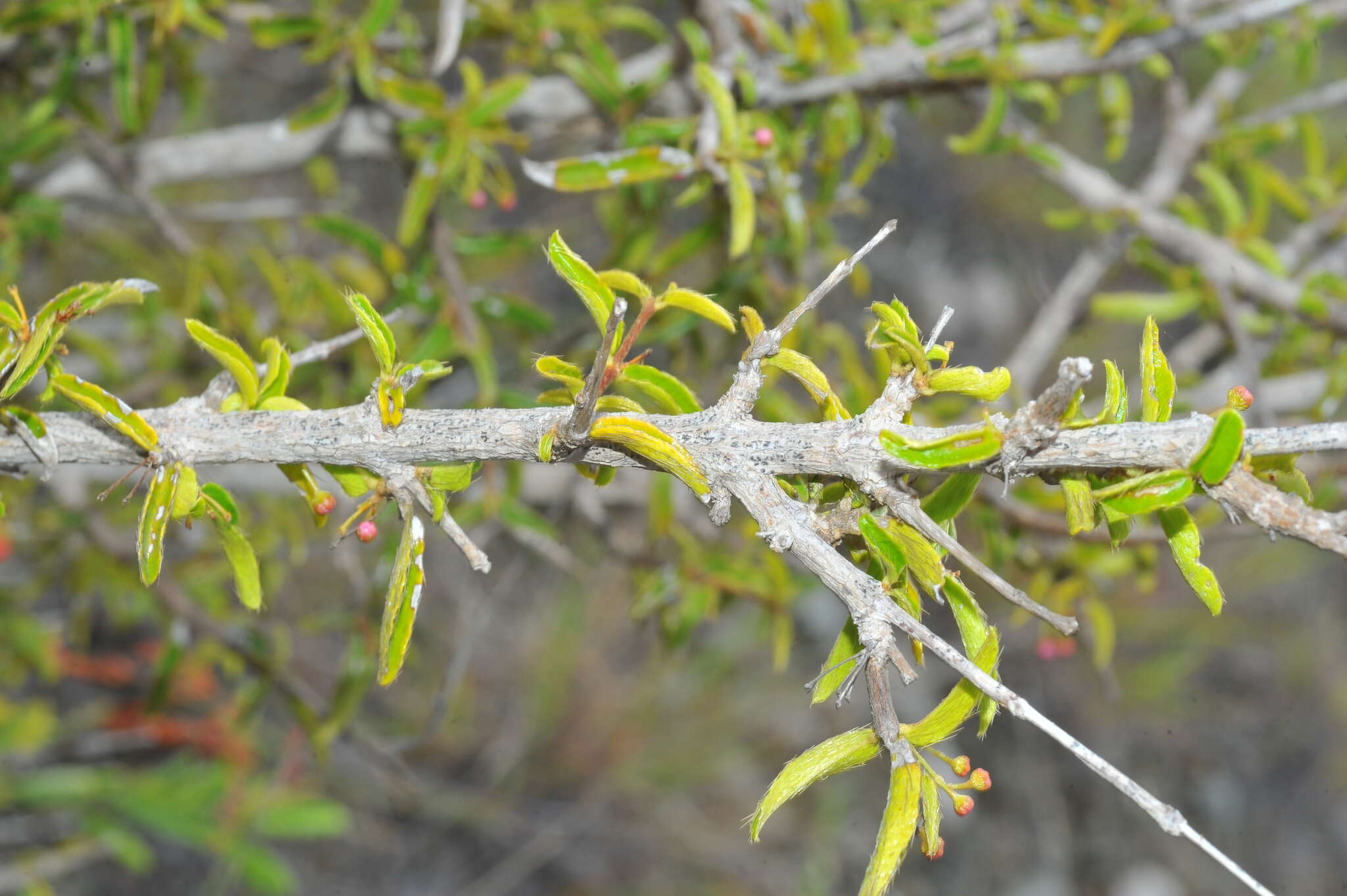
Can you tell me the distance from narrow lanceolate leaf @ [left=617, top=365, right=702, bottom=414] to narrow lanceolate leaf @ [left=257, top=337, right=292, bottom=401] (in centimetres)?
44

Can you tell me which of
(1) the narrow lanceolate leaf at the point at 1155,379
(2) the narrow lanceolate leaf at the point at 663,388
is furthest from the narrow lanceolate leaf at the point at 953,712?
(2) the narrow lanceolate leaf at the point at 663,388

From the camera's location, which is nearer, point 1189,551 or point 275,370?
point 1189,551

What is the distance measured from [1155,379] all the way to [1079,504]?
0.49 ft

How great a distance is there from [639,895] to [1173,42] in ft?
14.8

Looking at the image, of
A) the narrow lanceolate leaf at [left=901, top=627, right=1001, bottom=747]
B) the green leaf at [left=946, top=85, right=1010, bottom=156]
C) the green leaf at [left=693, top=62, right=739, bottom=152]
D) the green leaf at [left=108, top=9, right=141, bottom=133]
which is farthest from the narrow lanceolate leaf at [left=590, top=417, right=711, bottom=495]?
the green leaf at [left=108, top=9, right=141, bottom=133]

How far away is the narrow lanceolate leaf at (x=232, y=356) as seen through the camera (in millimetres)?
1062

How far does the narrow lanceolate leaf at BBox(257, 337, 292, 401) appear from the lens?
1.15 metres

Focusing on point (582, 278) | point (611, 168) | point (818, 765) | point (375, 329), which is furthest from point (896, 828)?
point (611, 168)

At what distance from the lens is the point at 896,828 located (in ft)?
2.88

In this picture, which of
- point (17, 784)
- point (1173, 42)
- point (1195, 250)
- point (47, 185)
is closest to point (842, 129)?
point (1173, 42)

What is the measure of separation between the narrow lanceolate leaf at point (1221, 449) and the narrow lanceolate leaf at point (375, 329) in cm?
82

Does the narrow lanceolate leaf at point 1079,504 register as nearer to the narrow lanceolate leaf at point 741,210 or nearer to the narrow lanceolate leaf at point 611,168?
the narrow lanceolate leaf at point 741,210

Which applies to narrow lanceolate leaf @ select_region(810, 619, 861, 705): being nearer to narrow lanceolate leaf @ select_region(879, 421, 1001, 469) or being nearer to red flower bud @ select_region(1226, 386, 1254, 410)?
narrow lanceolate leaf @ select_region(879, 421, 1001, 469)

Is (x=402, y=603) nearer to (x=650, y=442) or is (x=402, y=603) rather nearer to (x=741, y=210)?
(x=650, y=442)
